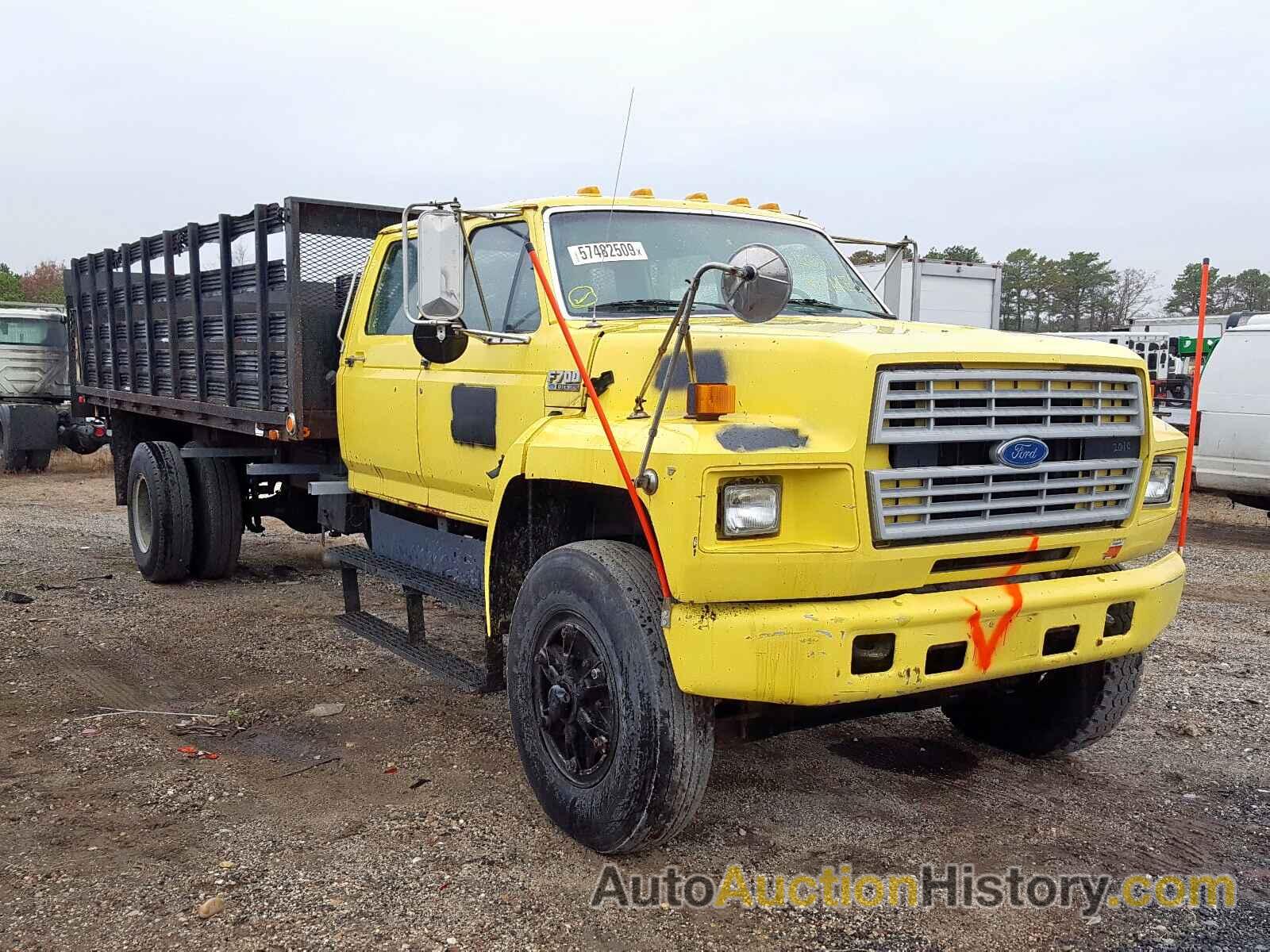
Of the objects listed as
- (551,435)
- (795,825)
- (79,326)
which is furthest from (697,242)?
(79,326)

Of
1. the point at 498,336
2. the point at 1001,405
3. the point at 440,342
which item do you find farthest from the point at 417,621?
the point at 1001,405

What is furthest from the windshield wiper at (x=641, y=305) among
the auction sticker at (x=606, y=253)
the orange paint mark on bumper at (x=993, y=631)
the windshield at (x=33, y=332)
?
the windshield at (x=33, y=332)

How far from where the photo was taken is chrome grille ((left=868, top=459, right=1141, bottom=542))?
3.25 meters

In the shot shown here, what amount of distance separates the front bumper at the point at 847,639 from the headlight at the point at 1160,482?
Answer: 2.11 ft

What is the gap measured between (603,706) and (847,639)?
89cm

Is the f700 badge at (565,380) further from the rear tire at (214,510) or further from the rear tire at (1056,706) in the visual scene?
the rear tire at (214,510)

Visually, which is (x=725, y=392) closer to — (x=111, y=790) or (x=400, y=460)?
(x=400, y=460)

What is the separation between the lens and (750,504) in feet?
10.5

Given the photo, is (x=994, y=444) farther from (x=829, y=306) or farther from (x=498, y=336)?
(x=498, y=336)

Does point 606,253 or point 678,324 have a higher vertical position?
point 606,253

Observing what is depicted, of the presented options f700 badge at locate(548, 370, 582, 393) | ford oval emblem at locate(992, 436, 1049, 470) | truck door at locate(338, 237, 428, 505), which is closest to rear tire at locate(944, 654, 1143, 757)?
ford oval emblem at locate(992, 436, 1049, 470)

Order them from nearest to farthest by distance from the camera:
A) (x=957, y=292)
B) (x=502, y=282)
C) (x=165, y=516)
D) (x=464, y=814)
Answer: (x=464, y=814)
(x=502, y=282)
(x=165, y=516)
(x=957, y=292)

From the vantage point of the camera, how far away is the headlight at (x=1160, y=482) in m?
A: 3.90

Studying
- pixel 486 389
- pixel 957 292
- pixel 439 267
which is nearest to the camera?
pixel 439 267
